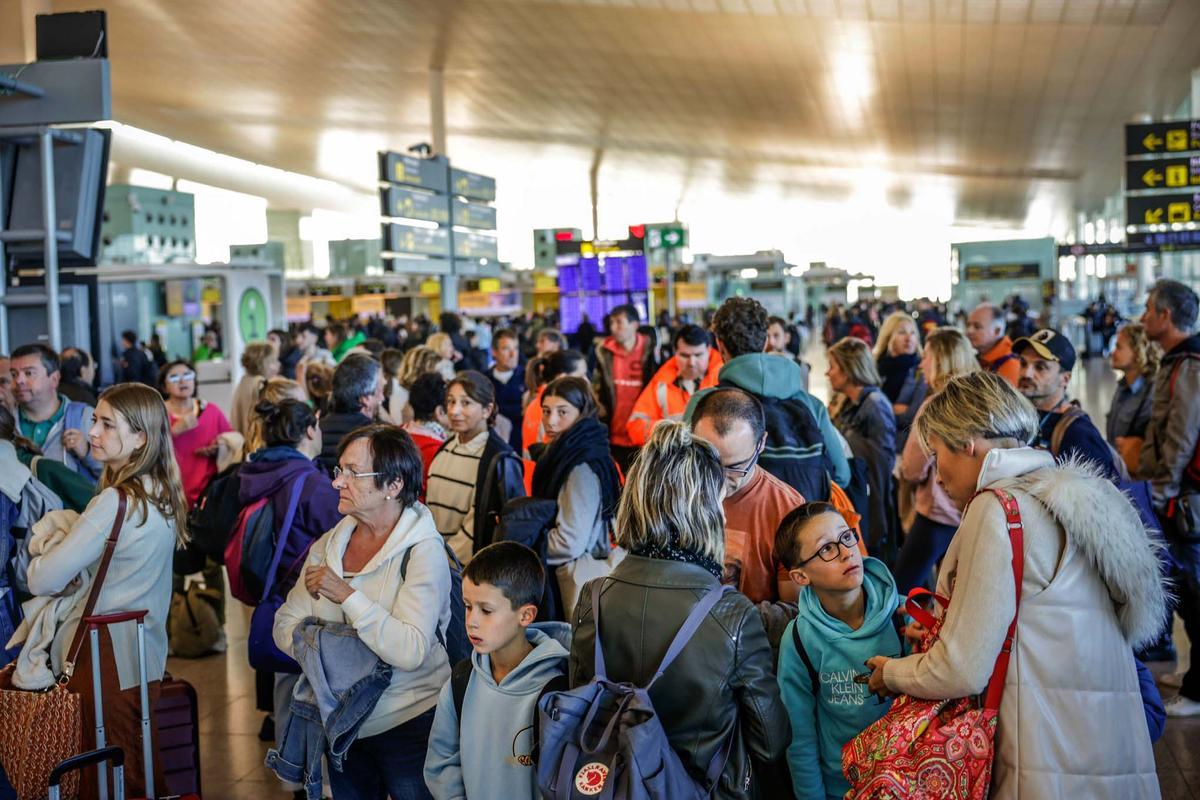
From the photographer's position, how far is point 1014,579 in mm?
2576

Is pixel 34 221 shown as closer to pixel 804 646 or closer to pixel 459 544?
pixel 459 544

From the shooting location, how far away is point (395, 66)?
2442cm

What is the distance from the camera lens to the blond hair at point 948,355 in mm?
6297

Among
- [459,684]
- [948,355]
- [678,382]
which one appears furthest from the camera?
[678,382]

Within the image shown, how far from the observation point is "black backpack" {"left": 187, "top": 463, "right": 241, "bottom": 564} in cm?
468

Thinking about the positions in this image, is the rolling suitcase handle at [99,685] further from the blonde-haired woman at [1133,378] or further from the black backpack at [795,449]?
the blonde-haired woman at [1133,378]

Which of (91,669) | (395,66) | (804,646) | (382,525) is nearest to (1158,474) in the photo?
(804,646)

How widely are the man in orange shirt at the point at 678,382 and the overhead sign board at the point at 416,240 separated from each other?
9951 mm

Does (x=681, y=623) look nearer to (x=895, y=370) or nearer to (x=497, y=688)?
(x=497, y=688)

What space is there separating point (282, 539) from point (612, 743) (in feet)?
7.15

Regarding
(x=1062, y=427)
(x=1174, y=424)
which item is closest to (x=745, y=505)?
(x=1062, y=427)

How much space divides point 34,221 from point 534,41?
48.3ft

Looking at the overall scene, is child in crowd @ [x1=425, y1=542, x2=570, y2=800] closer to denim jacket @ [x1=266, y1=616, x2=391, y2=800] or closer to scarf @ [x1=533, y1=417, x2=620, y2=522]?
denim jacket @ [x1=266, y1=616, x2=391, y2=800]

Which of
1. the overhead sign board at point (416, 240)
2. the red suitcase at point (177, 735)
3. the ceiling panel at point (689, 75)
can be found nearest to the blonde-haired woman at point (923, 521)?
the red suitcase at point (177, 735)
